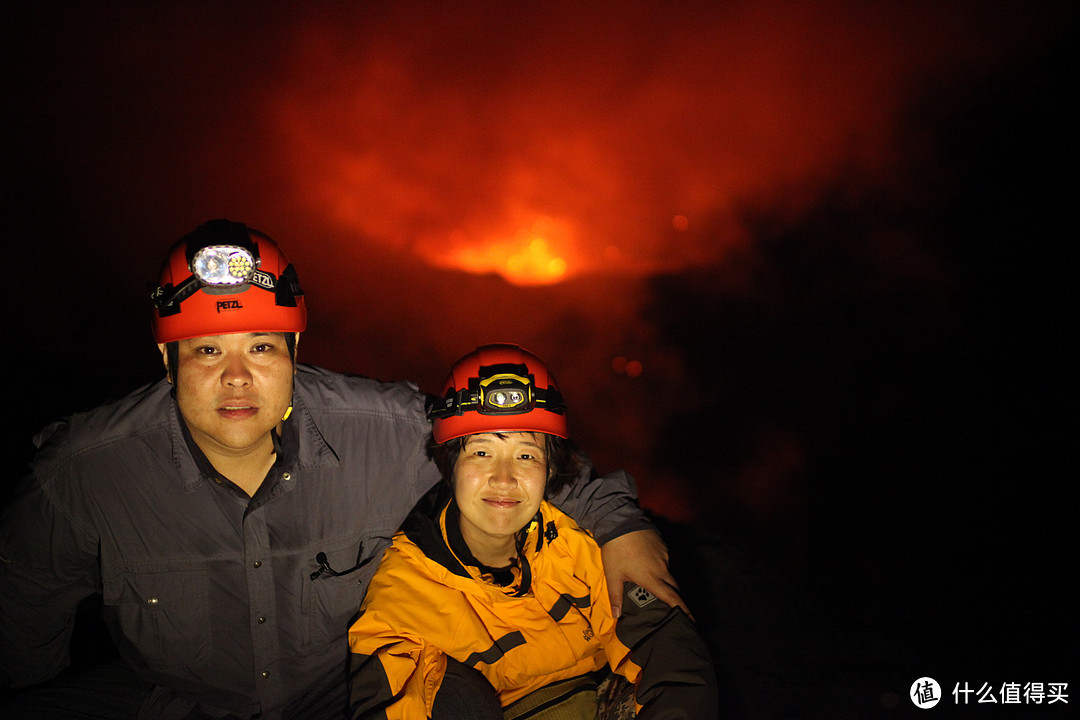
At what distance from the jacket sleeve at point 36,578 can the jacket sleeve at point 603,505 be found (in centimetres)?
240

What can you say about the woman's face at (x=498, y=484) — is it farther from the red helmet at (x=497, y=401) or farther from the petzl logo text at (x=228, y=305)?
the petzl logo text at (x=228, y=305)

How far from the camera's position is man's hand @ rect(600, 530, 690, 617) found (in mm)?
2920

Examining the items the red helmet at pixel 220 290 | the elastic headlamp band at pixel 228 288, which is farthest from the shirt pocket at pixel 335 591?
the elastic headlamp band at pixel 228 288

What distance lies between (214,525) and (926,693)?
4251mm

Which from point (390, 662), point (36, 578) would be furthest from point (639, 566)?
point (36, 578)

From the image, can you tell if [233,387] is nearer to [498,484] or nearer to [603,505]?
[498,484]

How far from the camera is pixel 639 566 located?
3031 mm

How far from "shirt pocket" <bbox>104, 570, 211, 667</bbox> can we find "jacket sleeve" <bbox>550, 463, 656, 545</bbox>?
190 centimetres

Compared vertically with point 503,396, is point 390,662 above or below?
below

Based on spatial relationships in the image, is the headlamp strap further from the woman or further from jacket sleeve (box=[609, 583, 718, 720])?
jacket sleeve (box=[609, 583, 718, 720])

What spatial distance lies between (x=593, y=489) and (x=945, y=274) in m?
15.9

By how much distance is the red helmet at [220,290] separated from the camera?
2.91 meters

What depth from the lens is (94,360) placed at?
12.3 m

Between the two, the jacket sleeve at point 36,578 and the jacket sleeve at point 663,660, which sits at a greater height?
the jacket sleeve at point 36,578
